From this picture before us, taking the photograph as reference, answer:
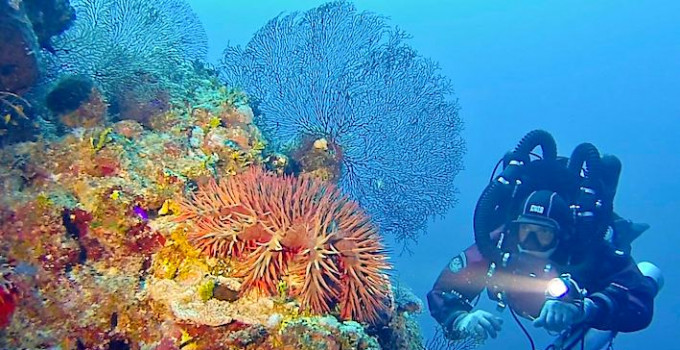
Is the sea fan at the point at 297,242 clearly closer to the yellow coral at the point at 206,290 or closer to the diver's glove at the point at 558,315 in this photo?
the yellow coral at the point at 206,290

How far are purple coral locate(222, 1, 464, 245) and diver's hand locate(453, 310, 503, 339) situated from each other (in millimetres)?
2394

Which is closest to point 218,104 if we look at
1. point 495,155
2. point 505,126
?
point 495,155

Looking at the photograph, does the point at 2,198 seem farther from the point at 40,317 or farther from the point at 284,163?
the point at 284,163

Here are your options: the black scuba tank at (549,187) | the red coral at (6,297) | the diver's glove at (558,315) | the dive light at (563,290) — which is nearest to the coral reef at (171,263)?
the red coral at (6,297)

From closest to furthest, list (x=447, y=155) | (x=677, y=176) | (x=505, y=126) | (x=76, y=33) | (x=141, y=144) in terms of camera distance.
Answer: (x=141, y=144) < (x=76, y=33) < (x=447, y=155) < (x=677, y=176) < (x=505, y=126)

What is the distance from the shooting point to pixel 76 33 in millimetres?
6328

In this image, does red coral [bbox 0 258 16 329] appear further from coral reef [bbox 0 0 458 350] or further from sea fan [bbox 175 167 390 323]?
sea fan [bbox 175 167 390 323]

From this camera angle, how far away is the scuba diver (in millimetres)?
5090

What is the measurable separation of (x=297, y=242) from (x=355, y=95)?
3.67 meters

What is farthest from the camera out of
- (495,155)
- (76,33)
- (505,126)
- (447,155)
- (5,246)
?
→ (505,126)

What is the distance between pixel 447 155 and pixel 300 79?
2.45 metres

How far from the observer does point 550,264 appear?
5.48 m

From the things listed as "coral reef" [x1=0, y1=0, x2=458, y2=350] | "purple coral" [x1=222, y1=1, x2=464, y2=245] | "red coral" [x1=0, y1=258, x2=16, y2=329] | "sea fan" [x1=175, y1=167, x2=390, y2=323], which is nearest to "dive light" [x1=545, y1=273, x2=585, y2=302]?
"coral reef" [x1=0, y1=0, x2=458, y2=350]

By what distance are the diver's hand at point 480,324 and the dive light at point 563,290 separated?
0.57 meters
